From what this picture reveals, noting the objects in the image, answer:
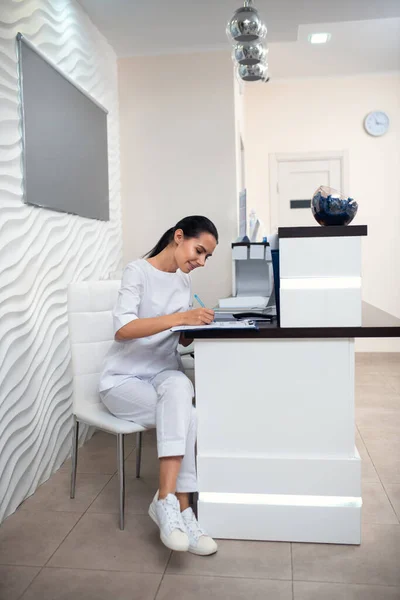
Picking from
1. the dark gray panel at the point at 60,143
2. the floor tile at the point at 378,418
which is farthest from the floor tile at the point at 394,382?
the dark gray panel at the point at 60,143

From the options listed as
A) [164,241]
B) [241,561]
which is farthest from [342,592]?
[164,241]

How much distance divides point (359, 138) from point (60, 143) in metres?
3.88

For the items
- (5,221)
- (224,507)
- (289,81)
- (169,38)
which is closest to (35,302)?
(5,221)

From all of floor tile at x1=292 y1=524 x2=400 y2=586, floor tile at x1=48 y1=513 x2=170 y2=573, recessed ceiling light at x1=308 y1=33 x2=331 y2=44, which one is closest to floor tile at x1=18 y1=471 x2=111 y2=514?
floor tile at x1=48 y1=513 x2=170 y2=573

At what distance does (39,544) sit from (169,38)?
3.09 meters

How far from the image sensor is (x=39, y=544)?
2172 mm

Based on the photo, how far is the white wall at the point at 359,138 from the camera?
5988 millimetres

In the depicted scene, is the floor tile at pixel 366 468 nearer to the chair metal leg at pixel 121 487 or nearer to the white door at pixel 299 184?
the chair metal leg at pixel 121 487

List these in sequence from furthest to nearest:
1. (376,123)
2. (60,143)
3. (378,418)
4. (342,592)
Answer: (376,123) < (378,418) < (60,143) < (342,592)

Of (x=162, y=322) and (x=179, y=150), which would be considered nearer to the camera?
(x=162, y=322)

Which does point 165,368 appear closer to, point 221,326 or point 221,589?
point 221,326

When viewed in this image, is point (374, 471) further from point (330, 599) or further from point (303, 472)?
point (330, 599)

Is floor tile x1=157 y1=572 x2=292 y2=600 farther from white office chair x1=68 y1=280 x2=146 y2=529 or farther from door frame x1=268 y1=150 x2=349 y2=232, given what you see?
door frame x1=268 y1=150 x2=349 y2=232

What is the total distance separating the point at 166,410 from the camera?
2.09 metres
